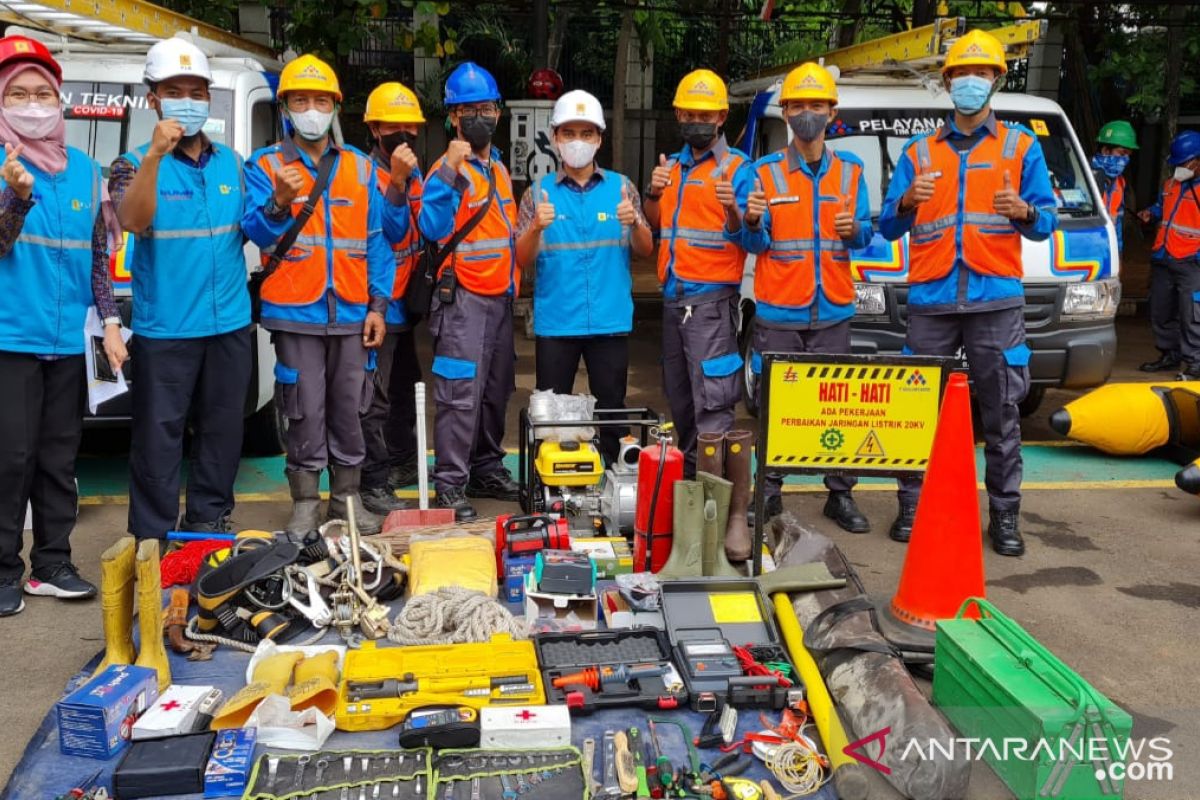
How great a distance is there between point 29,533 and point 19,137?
90.3 inches

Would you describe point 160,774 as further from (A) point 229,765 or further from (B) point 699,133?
(B) point 699,133

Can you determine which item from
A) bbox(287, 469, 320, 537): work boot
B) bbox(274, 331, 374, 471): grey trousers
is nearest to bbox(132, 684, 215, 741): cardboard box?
bbox(287, 469, 320, 537): work boot

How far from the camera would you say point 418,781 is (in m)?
3.42

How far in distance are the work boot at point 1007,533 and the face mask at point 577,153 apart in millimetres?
2923

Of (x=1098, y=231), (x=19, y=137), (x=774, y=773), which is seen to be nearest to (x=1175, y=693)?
(x=774, y=773)

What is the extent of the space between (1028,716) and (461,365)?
11.5 feet

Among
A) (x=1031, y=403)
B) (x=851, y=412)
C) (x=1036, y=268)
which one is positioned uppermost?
(x=1036, y=268)

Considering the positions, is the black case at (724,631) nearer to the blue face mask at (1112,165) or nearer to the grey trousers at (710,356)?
the grey trousers at (710,356)

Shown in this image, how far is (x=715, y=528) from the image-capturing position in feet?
15.8

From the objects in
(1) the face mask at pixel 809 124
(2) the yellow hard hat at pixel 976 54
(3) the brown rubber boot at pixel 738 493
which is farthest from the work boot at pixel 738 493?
(2) the yellow hard hat at pixel 976 54

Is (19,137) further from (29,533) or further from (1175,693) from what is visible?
(1175,693)

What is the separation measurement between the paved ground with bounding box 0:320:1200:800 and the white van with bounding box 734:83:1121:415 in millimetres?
850

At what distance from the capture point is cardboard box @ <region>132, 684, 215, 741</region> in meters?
3.69

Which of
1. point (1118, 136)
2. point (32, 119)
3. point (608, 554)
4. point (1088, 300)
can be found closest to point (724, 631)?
point (608, 554)
